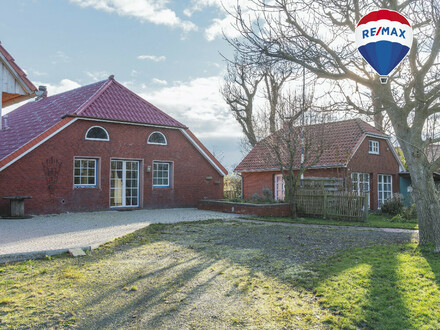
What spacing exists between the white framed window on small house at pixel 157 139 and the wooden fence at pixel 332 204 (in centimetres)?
675

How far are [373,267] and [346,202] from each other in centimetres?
946

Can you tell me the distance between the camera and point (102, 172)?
642 inches

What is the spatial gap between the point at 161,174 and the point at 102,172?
309 centimetres

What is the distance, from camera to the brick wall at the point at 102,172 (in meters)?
14.5

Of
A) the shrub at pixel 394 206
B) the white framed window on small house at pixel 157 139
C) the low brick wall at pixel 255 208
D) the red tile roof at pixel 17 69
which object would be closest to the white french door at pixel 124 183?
the white framed window on small house at pixel 157 139

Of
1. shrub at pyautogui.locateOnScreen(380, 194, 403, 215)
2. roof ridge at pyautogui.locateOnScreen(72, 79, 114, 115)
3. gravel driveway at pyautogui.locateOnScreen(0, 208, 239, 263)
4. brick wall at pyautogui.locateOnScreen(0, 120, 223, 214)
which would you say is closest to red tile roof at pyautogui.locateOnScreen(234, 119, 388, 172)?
shrub at pyautogui.locateOnScreen(380, 194, 403, 215)

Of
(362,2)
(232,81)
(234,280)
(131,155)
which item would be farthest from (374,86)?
(232,81)

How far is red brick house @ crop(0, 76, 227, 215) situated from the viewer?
1470 cm

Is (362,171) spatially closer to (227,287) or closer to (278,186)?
(278,186)

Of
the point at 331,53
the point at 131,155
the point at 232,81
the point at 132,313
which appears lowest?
the point at 132,313

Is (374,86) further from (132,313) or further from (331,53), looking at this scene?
(132,313)

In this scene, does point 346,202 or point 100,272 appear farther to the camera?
point 346,202

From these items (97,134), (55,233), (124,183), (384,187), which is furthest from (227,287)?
(384,187)

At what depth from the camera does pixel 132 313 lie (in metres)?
4.42
